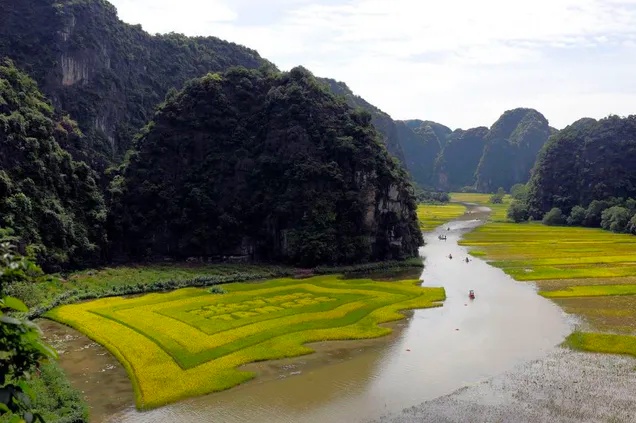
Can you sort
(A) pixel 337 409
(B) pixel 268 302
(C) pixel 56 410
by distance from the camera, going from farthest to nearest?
(B) pixel 268 302
(A) pixel 337 409
(C) pixel 56 410

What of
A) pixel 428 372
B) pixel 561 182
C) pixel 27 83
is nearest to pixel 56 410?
pixel 428 372

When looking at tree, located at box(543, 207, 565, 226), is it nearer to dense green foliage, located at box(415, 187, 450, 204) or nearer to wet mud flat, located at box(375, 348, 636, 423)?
dense green foliage, located at box(415, 187, 450, 204)

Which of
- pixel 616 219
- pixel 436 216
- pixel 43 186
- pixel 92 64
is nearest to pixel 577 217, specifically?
pixel 616 219

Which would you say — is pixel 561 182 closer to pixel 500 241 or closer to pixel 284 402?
pixel 500 241

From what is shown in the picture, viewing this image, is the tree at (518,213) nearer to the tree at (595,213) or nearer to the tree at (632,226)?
the tree at (595,213)

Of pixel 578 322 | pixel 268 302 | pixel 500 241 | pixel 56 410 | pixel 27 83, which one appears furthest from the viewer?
pixel 500 241

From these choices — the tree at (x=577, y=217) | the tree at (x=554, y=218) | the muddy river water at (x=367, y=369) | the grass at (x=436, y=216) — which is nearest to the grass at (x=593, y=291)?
the muddy river water at (x=367, y=369)
